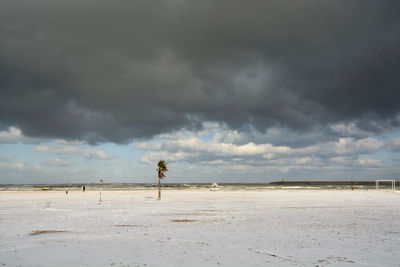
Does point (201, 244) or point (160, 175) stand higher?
point (160, 175)

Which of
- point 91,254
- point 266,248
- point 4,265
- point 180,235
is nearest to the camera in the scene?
point 4,265

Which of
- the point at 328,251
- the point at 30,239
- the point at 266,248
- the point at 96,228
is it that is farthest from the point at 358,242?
the point at 30,239

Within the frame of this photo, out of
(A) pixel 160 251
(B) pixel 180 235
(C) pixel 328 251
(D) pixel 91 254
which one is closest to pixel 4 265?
(D) pixel 91 254

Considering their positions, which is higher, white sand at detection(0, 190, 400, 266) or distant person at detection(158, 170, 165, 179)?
distant person at detection(158, 170, 165, 179)

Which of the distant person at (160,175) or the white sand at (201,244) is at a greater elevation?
the distant person at (160,175)

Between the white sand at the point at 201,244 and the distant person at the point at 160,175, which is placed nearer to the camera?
the white sand at the point at 201,244

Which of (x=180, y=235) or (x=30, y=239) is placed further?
(x=180, y=235)

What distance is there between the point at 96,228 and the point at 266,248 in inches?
501

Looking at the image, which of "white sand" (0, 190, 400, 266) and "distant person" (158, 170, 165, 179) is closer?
"white sand" (0, 190, 400, 266)

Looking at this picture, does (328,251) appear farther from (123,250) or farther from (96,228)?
(96,228)

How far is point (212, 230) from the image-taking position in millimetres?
20766

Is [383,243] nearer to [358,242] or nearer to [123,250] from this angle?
[358,242]

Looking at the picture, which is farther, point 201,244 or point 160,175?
point 160,175

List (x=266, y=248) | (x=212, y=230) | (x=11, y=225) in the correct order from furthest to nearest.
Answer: (x=11, y=225) < (x=212, y=230) < (x=266, y=248)
